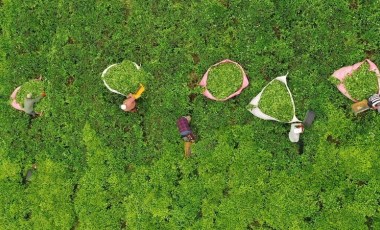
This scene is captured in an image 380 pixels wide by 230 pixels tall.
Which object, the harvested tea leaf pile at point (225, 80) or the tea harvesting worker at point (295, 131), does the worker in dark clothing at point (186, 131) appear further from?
the tea harvesting worker at point (295, 131)

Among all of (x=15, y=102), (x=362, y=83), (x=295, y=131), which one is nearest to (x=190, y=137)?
(x=295, y=131)

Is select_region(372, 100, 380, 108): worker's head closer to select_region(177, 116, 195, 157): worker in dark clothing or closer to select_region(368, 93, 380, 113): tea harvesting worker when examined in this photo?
select_region(368, 93, 380, 113): tea harvesting worker

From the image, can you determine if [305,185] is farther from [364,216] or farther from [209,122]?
[209,122]

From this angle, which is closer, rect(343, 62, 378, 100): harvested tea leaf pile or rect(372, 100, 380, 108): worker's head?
rect(372, 100, 380, 108): worker's head

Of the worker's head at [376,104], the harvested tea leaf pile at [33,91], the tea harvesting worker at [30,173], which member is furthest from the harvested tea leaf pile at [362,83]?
the tea harvesting worker at [30,173]

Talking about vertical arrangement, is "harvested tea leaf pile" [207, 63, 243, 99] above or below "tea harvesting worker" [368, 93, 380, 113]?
below

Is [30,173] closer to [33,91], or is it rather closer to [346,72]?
[33,91]

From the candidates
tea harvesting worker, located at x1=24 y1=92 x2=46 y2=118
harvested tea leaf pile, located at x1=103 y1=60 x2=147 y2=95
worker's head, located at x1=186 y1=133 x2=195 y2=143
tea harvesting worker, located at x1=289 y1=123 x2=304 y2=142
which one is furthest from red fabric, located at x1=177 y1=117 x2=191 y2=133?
tea harvesting worker, located at x1=24 y1=92 x2=46 y2=118
